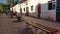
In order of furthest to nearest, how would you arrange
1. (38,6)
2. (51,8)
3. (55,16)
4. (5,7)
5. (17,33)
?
1. (5,7)
2. (38,6)
3. (51,8)
4. (55,16)
5. (17,33)

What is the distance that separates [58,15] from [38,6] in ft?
28.1

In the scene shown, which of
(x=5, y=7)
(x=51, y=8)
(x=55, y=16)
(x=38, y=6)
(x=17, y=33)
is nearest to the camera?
(x=17, y=33)

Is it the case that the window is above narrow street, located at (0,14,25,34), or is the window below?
above

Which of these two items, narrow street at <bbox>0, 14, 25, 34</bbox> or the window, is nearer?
narrow street at <bbox>0, 14, 25, 34</bbox>

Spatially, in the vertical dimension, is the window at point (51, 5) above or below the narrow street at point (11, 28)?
above

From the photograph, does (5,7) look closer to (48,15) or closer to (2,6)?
(2,6)

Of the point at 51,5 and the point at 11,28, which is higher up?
the point at 51,5

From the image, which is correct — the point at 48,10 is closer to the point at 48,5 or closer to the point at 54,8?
the point at 48,5

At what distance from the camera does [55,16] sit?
60.6ft

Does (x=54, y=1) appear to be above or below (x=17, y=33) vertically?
above

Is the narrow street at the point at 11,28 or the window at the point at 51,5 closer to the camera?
the narrow street at the point at 11,28

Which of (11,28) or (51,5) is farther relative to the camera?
(51,5)

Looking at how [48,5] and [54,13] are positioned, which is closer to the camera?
[54,13]

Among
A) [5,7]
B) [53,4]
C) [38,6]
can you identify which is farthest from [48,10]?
[5,7]
